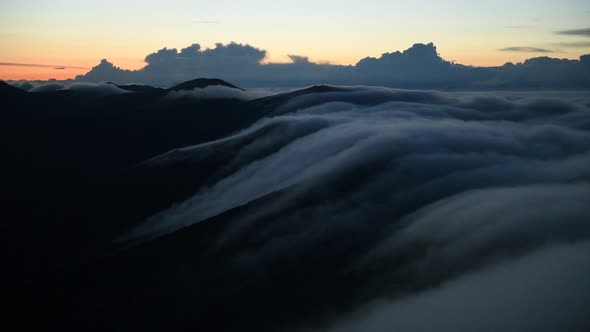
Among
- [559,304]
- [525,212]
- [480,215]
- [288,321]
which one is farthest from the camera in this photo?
[480,215]

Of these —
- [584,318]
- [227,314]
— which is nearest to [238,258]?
[227,314]

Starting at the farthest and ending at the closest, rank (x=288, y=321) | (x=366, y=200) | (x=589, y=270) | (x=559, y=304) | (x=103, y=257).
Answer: (x=366, y=200) → (x=103, y=257) → (x=288, y=321) → (x=589, y=270) → (x=559, y=304)

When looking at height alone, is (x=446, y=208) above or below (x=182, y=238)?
above

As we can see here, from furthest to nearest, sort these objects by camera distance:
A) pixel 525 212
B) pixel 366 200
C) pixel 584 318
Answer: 1. pixel 366 200
2. pixel 525 212
3. pixel 584 318

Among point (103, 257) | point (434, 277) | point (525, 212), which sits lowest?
point (103, 257)

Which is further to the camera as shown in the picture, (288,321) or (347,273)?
(347,273)

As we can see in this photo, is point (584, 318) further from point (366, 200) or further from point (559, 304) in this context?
point (366, 200)

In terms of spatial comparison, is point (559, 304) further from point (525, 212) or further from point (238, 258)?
point (238, 258)

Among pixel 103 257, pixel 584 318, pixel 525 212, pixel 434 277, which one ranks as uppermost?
pixel 584 318

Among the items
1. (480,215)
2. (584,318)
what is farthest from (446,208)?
(584,318)
